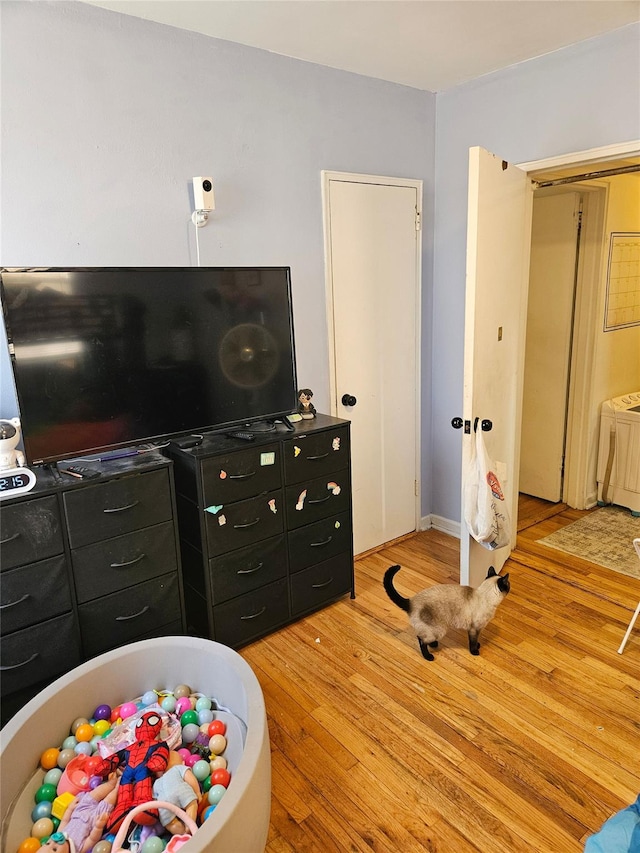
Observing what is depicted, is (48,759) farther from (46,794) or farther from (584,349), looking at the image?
(584,349)

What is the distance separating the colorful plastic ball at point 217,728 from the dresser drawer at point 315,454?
1006 mm

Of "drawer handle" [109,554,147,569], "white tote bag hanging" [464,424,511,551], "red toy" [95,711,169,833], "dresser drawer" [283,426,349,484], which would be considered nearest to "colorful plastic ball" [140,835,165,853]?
"red toy" [95,711,169,833]

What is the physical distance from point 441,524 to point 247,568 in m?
Result: 1.66

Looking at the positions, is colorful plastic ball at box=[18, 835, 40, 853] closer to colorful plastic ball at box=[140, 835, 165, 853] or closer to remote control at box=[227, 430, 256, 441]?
colorful plastic ball at box=[140, 835, 165, 853]

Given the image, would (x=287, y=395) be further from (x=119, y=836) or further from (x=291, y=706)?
(x=119, y=836)

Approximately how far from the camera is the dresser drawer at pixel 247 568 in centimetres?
239

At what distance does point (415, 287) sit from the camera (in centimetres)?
336

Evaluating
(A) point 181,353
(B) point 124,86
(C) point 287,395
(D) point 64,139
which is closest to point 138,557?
(A) point 181,353

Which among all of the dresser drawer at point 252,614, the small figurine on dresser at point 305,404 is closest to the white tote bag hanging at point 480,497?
the small figurine on dresser at point 305,404

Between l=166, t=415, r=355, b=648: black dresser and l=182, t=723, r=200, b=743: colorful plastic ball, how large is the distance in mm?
564

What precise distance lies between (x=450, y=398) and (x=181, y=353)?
1.80 metres

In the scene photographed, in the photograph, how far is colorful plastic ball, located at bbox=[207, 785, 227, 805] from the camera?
63.2 inches

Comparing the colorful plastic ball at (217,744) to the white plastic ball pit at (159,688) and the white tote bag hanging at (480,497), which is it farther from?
the white tote bag hanging at (480,497)

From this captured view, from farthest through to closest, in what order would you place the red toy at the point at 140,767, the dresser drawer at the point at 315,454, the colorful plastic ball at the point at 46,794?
the dresser drawer at the point at 315,454 < the colorful plastic ball at the point at 46,794 < the red toy at the point at 140,767
